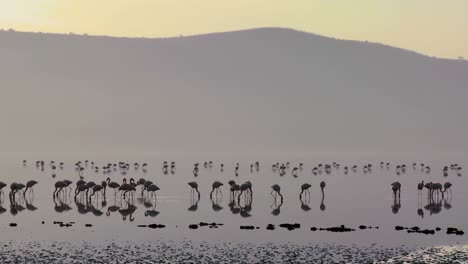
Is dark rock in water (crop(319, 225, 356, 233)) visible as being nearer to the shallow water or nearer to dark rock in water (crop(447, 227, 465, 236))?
the shallow water

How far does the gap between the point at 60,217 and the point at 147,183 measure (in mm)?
13105

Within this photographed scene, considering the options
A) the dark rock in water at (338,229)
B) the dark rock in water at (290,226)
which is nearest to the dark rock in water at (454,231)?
the dark rock in water at (338,229)

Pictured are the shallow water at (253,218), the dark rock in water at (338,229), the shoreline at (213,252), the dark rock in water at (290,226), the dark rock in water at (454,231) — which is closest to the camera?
the shoreline at (213,252)

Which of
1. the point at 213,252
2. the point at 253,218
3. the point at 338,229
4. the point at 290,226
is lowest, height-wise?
the point at 213,252

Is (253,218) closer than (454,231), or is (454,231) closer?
(454,231)

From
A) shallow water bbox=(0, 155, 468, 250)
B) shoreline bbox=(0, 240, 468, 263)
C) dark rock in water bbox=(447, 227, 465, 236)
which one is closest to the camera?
shoreline bbox=(0, 240, 468, 263)

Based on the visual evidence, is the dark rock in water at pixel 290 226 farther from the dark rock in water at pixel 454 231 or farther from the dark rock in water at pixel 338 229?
the dark rock in water at pixel 454 231

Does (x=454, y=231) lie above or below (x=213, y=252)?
above

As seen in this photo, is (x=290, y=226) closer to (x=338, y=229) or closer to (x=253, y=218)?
(x=338, y=229)

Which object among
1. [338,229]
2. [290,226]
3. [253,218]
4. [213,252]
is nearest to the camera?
[213,252]

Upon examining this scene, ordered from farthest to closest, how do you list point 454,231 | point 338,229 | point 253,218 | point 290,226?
point 253,218, point 290,226, point 338,229, point 454,231

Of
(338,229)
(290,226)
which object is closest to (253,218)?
(290,226)

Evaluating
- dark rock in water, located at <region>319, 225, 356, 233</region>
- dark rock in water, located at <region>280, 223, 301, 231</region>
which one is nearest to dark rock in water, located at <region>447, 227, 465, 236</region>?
dark rock in water, located at <region>319, 225, 356, 233</region>

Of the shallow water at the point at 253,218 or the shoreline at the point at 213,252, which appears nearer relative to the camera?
the shoreline at the point at 213,252
